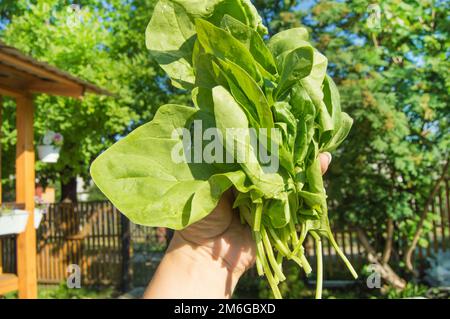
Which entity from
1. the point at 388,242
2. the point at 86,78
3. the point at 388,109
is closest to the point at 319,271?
the point at 388,109

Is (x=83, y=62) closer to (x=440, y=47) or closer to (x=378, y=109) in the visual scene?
(x=378, y=109)

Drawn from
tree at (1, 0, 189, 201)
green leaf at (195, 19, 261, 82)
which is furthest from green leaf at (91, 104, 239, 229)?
tree at (1, 0, 189, 201)

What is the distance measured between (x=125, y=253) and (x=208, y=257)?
22.2 feet

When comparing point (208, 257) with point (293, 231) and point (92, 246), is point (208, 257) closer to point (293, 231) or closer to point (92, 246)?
point (293, 231)

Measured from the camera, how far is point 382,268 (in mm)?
5758

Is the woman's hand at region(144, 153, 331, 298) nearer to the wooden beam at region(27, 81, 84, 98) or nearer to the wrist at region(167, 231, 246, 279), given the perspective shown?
the wrist at region(167, 231, 246, 279)

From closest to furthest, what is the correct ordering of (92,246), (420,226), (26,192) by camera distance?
(26,192), (420,226), (92,246)

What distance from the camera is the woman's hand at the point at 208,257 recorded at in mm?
1335

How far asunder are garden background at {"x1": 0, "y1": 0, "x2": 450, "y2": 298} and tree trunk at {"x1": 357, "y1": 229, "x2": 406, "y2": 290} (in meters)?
0.02

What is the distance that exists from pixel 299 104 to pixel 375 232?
18.0 ft

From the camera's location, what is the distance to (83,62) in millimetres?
7383

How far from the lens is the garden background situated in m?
5.07

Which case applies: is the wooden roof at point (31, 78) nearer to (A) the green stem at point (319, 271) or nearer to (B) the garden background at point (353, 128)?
(B) the garden background at point (353, 128)

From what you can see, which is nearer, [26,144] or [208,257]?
[208,257]
